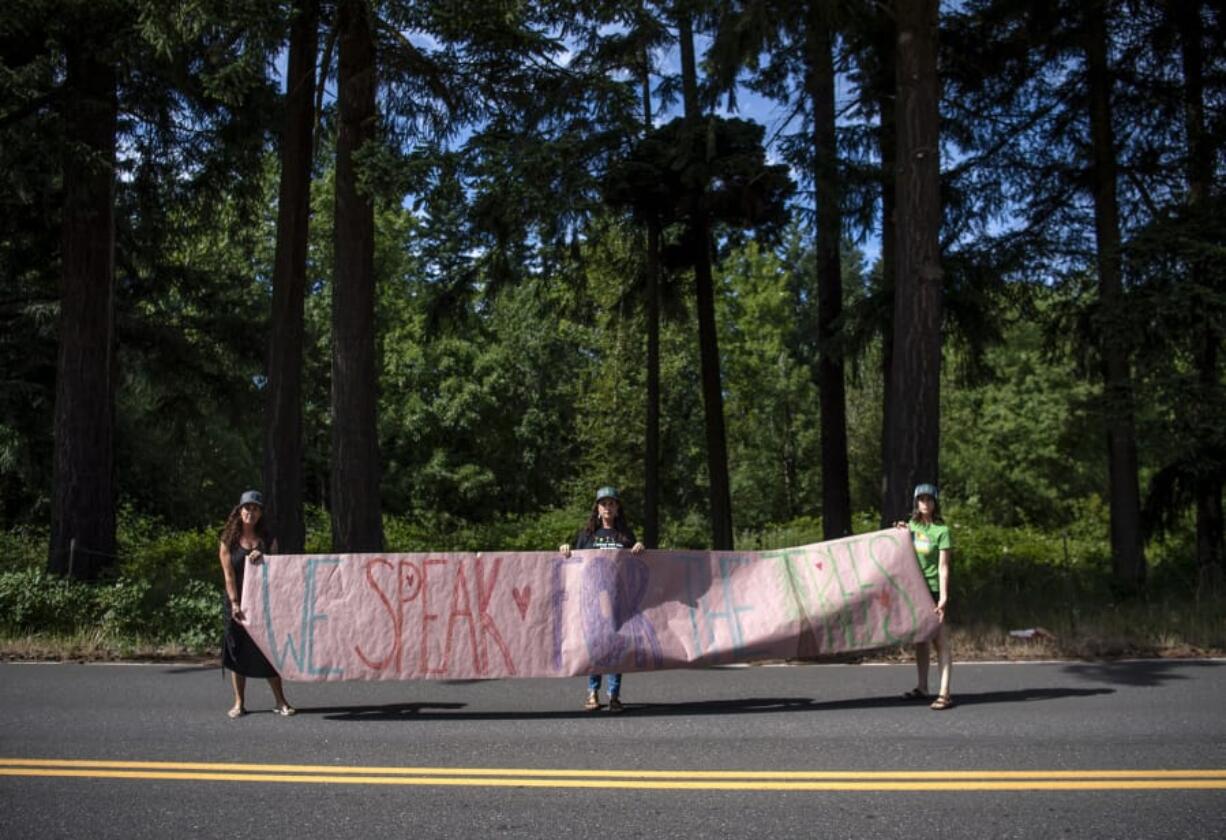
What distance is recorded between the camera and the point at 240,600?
796cm

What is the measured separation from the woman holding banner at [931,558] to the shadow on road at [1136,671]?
1.87 metres

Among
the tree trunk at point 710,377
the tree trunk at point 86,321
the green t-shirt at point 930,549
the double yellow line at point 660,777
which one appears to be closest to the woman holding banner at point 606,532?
the double yellow line at point 660,777

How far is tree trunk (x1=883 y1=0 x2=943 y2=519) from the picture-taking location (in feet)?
39.2

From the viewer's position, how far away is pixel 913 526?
27.2ft

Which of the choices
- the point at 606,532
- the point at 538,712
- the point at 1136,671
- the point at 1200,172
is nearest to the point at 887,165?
the point at 1200,172

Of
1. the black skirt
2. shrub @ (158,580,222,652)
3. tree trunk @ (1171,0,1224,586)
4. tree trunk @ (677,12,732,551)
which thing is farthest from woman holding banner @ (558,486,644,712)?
tree trunk @ (1171,0,1224,586)

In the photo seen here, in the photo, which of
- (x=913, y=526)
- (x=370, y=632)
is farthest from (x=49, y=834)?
(x=913, y=526)

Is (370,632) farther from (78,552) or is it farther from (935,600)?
(78,552)

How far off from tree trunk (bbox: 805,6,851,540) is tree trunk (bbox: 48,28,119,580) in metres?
11.2

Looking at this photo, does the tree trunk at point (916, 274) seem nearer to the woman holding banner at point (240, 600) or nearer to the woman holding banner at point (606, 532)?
the woman holding banner at point (606, 532)

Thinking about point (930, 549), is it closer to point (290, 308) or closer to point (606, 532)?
point (606, 532)

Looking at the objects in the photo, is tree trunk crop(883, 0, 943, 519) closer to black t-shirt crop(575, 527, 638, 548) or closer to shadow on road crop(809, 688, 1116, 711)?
shadow on road crop(809, 688, 1116, 711)

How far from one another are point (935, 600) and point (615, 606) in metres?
2.77

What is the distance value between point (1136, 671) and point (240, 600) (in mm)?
8094
